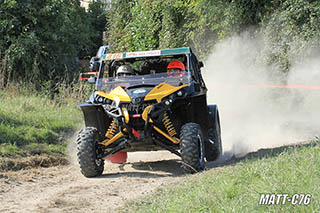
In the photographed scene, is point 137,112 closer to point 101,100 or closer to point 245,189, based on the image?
point 101,100

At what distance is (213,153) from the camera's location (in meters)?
8.24

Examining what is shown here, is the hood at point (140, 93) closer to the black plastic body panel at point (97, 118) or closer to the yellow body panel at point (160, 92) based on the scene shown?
the yellow body panel at point (160, 92)

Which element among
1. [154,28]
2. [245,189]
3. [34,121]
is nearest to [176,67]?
[245,189]

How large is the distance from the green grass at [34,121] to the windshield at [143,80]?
2113 mm

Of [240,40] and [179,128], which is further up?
[240,40]

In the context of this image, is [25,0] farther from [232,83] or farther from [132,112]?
[132,112]

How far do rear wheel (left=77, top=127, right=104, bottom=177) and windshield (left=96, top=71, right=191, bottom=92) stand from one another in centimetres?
105

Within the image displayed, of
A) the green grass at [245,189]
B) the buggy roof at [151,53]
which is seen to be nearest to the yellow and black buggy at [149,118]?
the buggy roof at [151,53]

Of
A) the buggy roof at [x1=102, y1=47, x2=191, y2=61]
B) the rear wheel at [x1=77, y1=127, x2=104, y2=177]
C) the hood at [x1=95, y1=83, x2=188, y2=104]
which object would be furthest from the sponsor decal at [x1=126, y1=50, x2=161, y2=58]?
the rear wheel at [x1=77, y1=127, x2=104, y2=177]

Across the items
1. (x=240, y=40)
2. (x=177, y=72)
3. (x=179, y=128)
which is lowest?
(x=179, y=128)

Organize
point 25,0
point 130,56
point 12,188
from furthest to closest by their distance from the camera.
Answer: point 25,0
point 130,56
point 12,188

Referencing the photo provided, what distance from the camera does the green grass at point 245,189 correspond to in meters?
4.07

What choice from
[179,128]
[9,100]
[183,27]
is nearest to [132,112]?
[179,128]

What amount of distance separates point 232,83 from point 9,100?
710 cm
